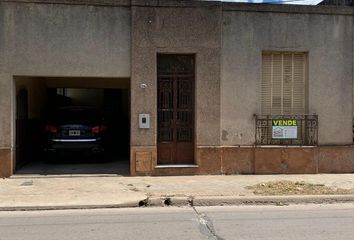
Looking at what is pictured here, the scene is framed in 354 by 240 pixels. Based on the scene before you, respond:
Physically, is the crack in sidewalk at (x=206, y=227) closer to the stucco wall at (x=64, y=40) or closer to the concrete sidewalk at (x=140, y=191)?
the concrete sidewalk at (x=140, y=191)

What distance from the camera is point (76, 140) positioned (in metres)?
13.1

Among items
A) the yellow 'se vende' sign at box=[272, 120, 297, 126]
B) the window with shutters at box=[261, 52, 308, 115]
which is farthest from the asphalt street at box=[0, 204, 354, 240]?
the window with shutters at box=[261, 52, 308, 115]

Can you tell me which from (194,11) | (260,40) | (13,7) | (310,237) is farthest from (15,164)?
(310,237)

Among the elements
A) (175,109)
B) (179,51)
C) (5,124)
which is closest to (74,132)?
(5,124)

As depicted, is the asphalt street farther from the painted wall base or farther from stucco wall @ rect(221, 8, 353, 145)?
stucco wall @ rect(221, 8, 353, 145)

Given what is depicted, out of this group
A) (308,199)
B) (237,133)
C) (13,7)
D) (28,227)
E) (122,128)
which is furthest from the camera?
(122,128)

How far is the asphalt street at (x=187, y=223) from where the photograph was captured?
7.04 metres

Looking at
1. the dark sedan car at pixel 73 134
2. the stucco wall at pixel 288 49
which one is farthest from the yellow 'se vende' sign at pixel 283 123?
the dark sedan car at pixel 73 134

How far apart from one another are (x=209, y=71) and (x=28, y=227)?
633 centimetres

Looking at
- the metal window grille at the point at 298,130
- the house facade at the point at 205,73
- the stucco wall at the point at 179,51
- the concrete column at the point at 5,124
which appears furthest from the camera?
the metal window grille at the point at 298,130

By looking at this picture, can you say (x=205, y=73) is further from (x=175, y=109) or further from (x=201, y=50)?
(x=175, y=109)

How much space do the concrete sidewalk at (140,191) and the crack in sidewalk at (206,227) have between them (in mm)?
1075

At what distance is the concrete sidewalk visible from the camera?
366 inches

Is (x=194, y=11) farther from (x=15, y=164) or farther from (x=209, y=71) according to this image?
(x=15, y=164)
